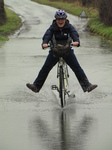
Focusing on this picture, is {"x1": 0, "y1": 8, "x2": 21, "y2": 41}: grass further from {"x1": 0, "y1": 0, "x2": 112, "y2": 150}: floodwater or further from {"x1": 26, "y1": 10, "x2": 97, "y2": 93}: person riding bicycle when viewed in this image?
{"x1": 26, "y1": 10, "x2": 97, "y2": 93}: person riding bicycle

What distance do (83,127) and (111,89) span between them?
3.38m

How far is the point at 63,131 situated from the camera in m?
7.92

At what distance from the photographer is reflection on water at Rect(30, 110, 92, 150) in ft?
23.4

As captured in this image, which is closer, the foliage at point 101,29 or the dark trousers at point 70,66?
the dark trousers at point 70,66

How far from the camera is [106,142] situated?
7246mm

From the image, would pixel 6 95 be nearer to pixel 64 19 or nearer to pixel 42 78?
pixel 42 78

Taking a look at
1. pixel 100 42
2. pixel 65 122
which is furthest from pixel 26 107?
pixel 100 42

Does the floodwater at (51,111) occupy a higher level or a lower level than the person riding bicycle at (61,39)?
lower

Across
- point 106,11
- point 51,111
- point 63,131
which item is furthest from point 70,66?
point 106,11

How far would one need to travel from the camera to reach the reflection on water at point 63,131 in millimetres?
7146

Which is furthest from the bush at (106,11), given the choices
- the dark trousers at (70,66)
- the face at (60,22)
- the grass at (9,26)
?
the face at (60,22)

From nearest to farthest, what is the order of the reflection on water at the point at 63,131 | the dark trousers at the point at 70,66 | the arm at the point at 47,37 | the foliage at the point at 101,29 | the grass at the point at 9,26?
the reflection on water at the point at 63,131 → the arm at the point at 47,37 → the dark trousers at the point at 70,66 → the foliage at the point at 101,29 → the grass at the point at 9,26

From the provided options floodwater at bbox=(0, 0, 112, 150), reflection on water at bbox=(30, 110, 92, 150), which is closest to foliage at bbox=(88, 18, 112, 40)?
floodwater at bbox=(0, 0, 112, 150)

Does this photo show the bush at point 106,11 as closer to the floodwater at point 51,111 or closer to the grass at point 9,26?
the grass at point 9,26
